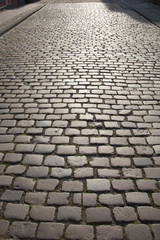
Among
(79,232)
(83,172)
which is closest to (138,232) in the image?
(79,232)

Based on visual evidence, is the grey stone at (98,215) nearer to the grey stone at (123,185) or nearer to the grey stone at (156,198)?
the grey stone at (123,185)

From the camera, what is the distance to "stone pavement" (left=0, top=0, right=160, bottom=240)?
7.53 feet

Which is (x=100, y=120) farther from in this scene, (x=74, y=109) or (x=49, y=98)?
(x=49, y=98)

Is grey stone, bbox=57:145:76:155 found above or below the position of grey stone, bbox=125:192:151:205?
above

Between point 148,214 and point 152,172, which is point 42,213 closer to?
point 148,214

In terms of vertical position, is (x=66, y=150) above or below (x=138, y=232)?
above

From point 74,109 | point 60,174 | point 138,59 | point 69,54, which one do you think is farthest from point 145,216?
point 69,54

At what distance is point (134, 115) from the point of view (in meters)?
4.02

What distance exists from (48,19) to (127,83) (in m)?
10.0

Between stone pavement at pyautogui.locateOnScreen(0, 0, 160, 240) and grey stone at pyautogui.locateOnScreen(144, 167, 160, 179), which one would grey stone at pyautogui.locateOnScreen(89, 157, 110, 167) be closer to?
stone pavement at pyautogui.locateOnScreen(0, 0, 160, 240)

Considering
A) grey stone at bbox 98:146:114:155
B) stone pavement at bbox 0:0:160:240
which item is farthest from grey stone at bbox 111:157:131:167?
grey stone at bbox 98:146:114:155

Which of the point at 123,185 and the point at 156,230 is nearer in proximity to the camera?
the point at 156,230

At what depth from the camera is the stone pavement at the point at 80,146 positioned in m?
2.29

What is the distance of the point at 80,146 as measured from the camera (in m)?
3.28
